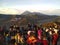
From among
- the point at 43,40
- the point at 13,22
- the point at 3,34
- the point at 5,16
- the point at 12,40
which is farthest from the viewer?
the point at 5,16

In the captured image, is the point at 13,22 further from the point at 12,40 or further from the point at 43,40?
the point at 43,40

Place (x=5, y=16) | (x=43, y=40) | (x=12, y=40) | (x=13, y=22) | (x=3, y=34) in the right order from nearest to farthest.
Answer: (x=43, y=40)
(x=12, y=40)
(x=3, y=34)
(x=13, y=22)
(x=5, y=16)

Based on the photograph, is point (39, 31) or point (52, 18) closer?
point (39, 31)

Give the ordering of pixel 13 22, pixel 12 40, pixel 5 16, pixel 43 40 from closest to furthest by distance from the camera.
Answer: pixel 43 40, pixel 12 40, pixel 13 22, pixel 5 16

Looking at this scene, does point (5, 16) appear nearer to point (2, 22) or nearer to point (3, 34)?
point (2, 22)

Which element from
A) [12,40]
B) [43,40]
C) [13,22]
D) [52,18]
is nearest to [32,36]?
[43,40]

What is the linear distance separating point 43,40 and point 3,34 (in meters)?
5.28

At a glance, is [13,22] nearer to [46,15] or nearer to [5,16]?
[5,16]

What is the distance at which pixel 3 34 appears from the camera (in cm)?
1969

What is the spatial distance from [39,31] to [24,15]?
7524mm

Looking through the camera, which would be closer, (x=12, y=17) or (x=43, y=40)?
(x=43, y=40)

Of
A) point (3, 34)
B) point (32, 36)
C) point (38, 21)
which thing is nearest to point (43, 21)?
point (38, 21)

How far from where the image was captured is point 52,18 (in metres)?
25.8

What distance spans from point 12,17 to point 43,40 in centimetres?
1024
